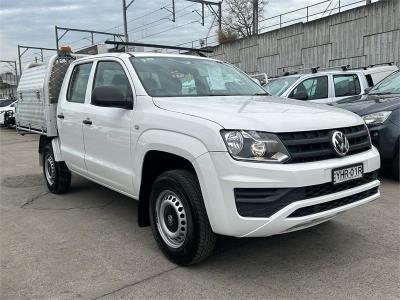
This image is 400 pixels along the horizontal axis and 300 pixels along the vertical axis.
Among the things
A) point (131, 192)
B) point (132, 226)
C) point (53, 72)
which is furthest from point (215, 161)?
point (53, 72)

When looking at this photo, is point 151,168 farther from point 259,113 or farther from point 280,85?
point 280,85

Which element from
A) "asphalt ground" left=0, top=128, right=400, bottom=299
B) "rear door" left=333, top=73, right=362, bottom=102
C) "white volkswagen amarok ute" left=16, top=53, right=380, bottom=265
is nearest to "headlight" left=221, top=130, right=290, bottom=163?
"white volkswagen amarok ute" left=16, top=53, right=380, bottom=265

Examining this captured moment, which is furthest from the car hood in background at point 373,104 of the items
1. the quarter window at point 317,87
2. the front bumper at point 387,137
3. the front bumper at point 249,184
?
the front bumper at point 249,184

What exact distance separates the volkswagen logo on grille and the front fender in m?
1.04

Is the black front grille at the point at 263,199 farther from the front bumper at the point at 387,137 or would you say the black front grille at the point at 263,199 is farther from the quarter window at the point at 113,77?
the front bumper at the point at 387,137

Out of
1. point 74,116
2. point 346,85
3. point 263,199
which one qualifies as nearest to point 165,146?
point 263,199

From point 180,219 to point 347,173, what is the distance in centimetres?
141

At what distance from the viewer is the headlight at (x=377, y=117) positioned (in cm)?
628

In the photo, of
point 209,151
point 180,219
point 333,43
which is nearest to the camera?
point 209,151

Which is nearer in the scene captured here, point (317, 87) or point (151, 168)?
point (151, 168)

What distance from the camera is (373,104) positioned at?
6543 millimetres

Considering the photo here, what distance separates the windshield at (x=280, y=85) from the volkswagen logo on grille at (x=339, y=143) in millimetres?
5876

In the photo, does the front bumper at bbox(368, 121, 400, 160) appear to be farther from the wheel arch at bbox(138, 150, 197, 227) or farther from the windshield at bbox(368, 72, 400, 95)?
the wheel arch at bbox(138, 150, 197, 227)

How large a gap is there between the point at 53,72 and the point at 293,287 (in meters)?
4.59
